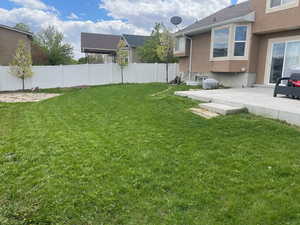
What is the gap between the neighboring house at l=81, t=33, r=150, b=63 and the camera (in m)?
26.0

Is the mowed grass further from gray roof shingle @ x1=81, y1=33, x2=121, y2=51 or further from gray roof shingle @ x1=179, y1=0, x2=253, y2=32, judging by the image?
gray roof shingle @ x1=81, y1=33, x2=121, y2=51

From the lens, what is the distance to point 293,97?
6750 mm

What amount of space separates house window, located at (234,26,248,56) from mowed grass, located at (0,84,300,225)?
6510mm

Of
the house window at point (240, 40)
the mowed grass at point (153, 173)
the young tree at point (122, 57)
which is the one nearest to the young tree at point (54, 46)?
the young tree at point (122, 57)

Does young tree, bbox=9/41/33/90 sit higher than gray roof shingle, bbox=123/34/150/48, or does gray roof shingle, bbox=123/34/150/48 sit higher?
gray roof shingle, bbox=123/34/150/48

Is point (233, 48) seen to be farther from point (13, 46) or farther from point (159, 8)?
point (13, 46)

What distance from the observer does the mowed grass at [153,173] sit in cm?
213

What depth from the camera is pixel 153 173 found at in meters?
2.90

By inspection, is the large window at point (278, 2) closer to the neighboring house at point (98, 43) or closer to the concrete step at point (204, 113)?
the concrete step at point (204, 113)

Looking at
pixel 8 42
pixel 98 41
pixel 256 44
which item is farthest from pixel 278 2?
pixel 98 41

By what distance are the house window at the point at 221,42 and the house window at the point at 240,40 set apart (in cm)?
47

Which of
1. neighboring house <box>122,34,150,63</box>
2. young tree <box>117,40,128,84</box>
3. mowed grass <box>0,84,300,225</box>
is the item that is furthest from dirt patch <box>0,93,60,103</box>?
neighboring house <box>122,34,150,63</box>

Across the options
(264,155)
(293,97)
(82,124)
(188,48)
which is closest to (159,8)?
(188,48)

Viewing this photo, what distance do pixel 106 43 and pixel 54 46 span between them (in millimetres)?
6710
